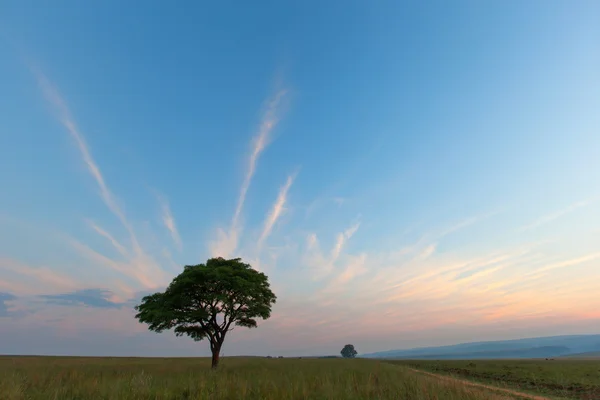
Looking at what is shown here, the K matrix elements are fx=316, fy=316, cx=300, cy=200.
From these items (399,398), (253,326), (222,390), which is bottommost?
(399,398)

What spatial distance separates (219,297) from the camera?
1415 inches

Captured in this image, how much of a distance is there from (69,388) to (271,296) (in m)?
33.7

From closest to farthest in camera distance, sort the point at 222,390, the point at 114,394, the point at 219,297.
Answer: the point at 114,394 → the point at 222,390 → the point at 219,297

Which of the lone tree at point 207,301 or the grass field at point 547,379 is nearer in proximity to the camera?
the grass field at point 547,379

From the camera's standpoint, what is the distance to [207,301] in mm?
38469

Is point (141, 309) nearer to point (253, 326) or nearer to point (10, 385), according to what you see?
point (253, 326)

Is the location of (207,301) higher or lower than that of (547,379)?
higher

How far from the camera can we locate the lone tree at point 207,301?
3703 cm

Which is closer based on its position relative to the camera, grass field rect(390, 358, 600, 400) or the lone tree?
grass field rect(390, 358, 600, 400)

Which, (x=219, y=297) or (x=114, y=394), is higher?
(x=219, y=297)

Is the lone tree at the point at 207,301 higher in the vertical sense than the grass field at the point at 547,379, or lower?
higher

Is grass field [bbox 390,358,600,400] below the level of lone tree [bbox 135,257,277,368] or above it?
below

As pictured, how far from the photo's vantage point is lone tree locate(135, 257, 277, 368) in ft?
121

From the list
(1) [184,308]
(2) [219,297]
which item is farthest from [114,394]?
(1) [184,308]
